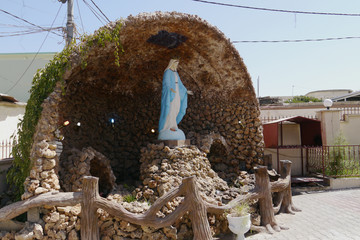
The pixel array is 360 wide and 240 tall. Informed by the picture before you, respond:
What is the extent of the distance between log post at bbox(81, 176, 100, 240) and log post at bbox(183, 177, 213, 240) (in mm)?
1409

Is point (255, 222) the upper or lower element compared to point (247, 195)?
lower

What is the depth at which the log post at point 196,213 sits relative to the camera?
426 centimetres

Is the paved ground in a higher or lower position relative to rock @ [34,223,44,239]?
lower

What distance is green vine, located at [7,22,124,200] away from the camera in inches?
196

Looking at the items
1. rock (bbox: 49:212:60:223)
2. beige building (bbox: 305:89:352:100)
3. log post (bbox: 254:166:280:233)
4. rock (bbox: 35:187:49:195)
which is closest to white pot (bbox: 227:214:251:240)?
log post (bbox: 254:166:280:233)

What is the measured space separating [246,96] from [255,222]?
365 centimetres

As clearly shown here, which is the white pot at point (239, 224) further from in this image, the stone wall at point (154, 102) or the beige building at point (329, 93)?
the beige building at point (329, 93)

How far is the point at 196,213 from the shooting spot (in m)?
4.29

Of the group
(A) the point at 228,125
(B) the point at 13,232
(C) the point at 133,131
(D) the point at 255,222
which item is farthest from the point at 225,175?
(B) the point at 13,232

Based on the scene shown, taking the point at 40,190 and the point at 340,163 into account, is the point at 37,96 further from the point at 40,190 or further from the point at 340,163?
the point at 340,163

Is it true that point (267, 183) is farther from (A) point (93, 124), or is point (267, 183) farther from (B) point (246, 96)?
(A) point (93, 124)

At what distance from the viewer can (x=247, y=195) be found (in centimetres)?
511

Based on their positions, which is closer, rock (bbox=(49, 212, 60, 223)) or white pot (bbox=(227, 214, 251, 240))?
rock (bbox=(49, 212, 60, 223))

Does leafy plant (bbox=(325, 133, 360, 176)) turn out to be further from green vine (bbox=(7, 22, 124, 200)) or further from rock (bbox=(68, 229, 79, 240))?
rock (bbox=(68, 229, 79, 240))
